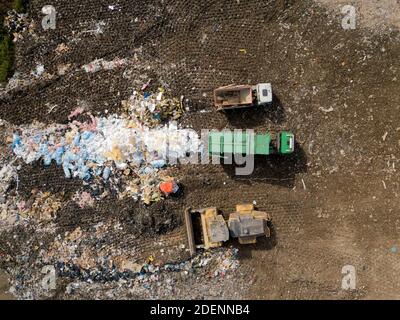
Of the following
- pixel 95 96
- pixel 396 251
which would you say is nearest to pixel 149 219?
pixel 95 96

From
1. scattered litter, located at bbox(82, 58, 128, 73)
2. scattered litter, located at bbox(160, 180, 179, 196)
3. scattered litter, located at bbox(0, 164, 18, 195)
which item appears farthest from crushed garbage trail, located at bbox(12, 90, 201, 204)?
scattered litter, located at bbox(82, 58, 128, 73)

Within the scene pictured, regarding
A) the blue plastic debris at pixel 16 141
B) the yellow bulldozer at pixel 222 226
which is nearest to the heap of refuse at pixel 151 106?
the yellow bulldozer at pixel 222 226

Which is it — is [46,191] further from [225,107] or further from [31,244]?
[225,107]

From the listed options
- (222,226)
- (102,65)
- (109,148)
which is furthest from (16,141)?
(222,226)

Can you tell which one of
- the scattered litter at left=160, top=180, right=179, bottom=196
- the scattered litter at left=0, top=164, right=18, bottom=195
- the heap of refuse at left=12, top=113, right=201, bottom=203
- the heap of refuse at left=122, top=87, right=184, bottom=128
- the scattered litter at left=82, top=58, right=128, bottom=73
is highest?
the scattered litter at left=82, top=58, right=128, bottom=73

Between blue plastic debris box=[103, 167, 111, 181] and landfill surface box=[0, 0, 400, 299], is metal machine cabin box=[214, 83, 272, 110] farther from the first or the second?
blue plastic debris box=[103, 167, 111, 181]

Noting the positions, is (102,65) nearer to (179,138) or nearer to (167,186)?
(179,138)

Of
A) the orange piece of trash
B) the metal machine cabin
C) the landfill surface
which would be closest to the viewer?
the metal machine cabin

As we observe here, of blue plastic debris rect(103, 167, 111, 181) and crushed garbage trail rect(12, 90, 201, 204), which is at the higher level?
crushed garbage trail rect(12, 90, 201, 204)
